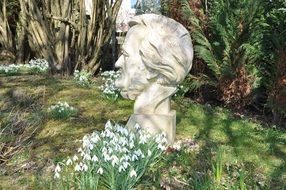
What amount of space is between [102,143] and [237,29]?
4.42 meters

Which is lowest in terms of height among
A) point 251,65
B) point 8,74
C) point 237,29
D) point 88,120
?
point 8,74

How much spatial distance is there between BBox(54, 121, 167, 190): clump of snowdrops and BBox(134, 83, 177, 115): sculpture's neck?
704mm

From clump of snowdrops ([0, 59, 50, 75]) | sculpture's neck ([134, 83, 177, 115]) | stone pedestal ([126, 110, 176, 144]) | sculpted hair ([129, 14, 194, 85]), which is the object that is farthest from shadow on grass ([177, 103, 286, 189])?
clump of snowdrops ([0, 59, 50, 75])

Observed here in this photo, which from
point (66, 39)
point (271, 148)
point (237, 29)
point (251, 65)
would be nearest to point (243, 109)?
point (251, 65)

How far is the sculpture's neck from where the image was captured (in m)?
Answer: 4.66

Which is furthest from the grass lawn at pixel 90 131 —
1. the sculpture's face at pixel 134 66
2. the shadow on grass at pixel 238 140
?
the sculpture's face at pixel 134 66

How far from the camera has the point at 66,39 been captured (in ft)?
30.6

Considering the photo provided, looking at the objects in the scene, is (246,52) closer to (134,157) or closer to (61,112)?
(61,112)

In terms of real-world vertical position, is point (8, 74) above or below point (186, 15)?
below

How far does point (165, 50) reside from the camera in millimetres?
4453

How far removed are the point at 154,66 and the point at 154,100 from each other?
402mm

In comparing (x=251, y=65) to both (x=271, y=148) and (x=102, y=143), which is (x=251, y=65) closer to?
(x=271, y=148)

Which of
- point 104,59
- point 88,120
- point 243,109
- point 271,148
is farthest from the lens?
point 104,59

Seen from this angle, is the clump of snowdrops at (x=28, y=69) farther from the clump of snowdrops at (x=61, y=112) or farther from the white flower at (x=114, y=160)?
the white flower at (x=114, y=160)
